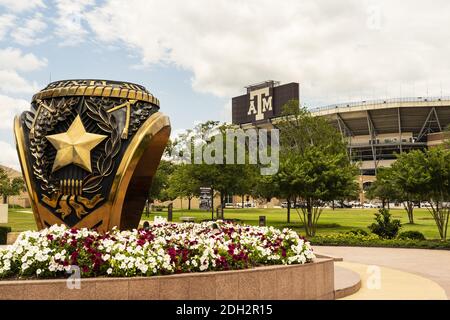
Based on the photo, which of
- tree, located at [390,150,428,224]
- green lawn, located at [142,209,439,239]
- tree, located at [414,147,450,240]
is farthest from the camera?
green lawn, located at [142,209,439,239]

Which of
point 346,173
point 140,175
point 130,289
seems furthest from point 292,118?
point 130,289

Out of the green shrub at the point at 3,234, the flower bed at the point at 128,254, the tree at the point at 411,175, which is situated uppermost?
the tree at the point at 411,175

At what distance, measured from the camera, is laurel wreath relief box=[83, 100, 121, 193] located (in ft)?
28.9

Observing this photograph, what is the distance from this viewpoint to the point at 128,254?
A: 734 cm

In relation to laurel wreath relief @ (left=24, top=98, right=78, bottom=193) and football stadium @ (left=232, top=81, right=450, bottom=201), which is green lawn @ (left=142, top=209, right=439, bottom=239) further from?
football stadium @ (left=232, top=81, right=450, bottom=201)

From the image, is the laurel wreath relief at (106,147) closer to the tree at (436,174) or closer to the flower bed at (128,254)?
the flower bed at (128,254)

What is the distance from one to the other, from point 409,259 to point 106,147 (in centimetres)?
1146

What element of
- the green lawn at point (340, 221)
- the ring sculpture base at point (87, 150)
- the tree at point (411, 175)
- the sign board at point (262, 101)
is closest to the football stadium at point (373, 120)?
the sign board at point (262, 101)

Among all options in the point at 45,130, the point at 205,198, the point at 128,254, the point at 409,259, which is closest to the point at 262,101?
the point at 205,198

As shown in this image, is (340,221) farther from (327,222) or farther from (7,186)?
(7,186)

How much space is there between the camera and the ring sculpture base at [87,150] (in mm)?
8836

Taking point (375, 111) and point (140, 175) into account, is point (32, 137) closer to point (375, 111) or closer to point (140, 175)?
point (140, 175)

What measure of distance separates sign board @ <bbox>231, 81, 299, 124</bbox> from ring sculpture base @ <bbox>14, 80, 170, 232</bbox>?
79.5 m

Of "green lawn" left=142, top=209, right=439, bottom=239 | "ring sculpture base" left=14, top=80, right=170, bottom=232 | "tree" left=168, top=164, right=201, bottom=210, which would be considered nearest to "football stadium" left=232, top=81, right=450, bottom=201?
"green lawn" left=142, top=209, right=439, bottom=239
